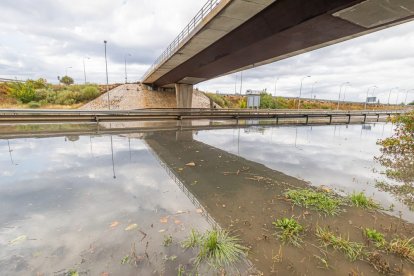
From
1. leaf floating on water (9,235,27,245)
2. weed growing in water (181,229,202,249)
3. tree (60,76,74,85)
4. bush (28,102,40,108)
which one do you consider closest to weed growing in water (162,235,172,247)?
weed growing in water (181,229,202,249)

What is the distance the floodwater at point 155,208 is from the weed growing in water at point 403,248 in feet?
0.54

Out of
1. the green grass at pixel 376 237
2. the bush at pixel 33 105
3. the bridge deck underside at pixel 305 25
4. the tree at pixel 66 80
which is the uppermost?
the tree at pixel 66 80

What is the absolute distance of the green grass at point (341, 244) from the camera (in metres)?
3.25

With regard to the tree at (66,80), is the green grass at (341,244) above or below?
below

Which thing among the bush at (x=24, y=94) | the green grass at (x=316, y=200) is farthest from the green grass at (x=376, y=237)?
the bush at (x=24, y=94)

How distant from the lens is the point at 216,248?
3232 mm

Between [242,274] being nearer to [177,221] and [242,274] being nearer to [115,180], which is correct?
[177,221]

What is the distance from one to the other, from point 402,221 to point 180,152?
24.7 ft

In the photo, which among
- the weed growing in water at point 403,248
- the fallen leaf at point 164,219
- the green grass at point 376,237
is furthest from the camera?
the fallen leaf at point 164,219

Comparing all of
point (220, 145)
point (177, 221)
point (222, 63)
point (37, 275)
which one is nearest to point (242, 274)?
point (177, 221)

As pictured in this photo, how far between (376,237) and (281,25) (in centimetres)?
1226

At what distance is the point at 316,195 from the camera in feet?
17.2

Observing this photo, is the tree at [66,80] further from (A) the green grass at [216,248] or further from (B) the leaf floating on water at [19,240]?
(A) the green grass at [216,248]

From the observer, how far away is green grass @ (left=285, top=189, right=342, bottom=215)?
4.67m
